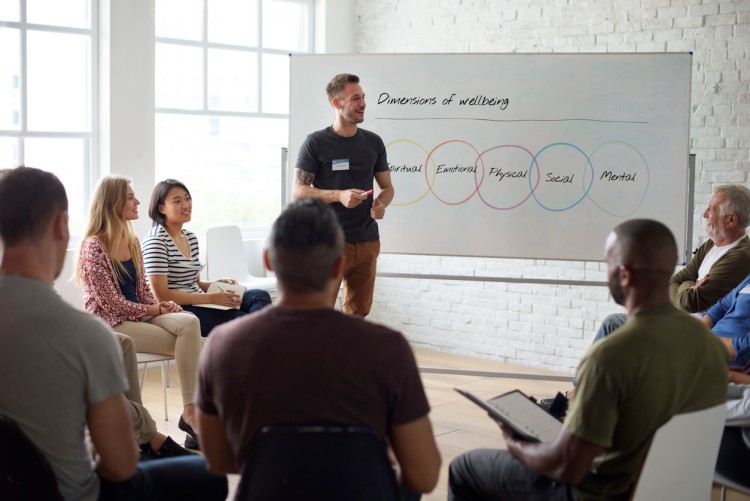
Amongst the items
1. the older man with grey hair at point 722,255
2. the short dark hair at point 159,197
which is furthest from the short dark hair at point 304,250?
the short dark hair at point 159,197

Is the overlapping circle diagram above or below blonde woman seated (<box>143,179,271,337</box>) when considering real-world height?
above

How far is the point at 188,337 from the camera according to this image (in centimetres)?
384

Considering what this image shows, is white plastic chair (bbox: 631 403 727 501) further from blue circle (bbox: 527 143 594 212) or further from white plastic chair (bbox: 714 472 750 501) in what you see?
blue circle (bbox: 527 143 594 212)

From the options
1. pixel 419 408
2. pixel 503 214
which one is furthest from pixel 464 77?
pixel 419 408

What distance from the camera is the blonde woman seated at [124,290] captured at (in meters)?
3.74

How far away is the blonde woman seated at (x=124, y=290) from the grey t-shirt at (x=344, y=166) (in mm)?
967

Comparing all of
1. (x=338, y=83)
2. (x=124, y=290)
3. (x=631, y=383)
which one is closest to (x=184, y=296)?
(x=124, y=290)

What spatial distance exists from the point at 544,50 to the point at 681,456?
4205mm

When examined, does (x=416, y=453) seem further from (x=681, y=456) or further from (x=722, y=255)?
(x=722, y=255)

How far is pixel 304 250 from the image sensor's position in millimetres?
1653

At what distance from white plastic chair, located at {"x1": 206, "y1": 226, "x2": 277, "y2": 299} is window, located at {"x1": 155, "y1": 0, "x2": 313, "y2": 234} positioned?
563 millimetres

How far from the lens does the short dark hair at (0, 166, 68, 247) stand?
177cm

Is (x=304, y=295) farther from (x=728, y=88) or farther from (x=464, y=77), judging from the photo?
(x=728, y=88)

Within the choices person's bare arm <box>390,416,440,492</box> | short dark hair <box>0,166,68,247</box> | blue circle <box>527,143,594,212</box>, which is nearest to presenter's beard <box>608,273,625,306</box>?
person's bare arm <box>390,416,440,492</box>
